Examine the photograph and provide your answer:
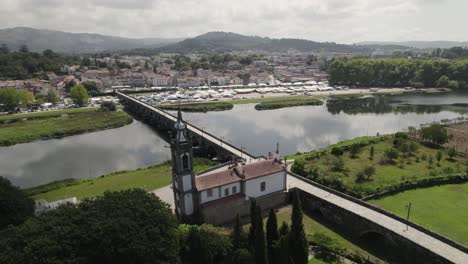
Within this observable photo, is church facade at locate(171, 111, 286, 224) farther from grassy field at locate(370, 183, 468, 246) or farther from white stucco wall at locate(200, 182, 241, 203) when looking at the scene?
grassy field at locate(370, 183, 468, 246)

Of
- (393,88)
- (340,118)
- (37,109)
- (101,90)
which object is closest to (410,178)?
(340,118)

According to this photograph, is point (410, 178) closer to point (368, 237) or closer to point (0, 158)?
point (368, 237)

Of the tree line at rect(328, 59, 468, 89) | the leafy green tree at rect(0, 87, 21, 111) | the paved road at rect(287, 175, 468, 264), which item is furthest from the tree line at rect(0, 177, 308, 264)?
the tree line at rect(328, 59, 468, 89)

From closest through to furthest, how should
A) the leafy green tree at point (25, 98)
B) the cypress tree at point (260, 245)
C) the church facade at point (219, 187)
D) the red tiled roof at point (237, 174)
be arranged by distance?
1. the cypress tree at point (260, 245)
2. the church facade at point (219, 187)
3. the red tiled roof at point (237, 174)
4. the leafy green tree at point (25, 98)

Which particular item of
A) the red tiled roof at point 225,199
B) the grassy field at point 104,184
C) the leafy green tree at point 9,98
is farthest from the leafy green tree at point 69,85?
the red tiled roof at point 225,199

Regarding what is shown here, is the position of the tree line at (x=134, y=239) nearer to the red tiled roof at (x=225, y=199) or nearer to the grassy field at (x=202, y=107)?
the red tiled roof at (x=225, y=199)

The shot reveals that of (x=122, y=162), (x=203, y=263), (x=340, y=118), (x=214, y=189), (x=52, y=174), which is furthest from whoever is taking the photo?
(x=340, y=118)

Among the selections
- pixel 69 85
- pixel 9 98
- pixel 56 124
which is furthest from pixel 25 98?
pixel 56 124
